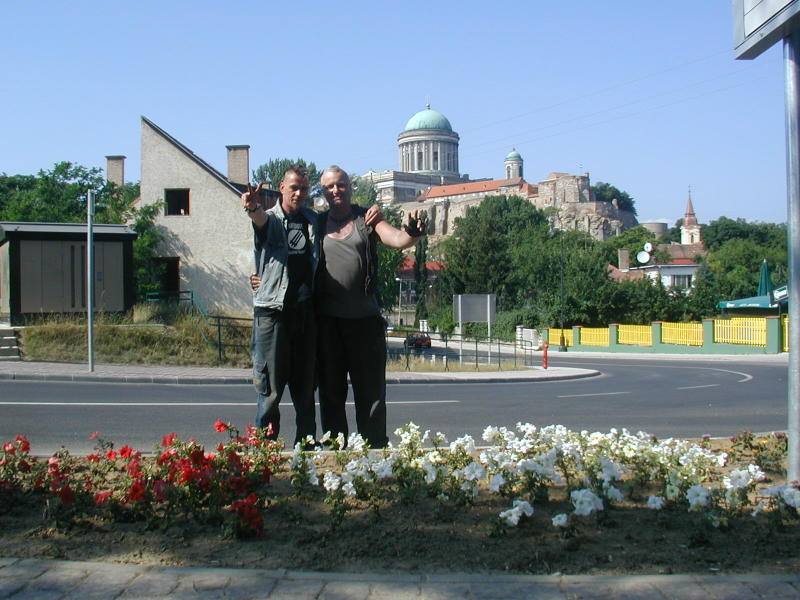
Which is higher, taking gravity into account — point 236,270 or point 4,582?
point 236,270

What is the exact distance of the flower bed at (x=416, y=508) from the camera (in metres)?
3.36

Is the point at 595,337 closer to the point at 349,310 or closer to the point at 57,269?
the point at 57,269

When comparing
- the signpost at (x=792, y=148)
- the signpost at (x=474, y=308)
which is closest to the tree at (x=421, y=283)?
the signpost at (x=474, y=308)

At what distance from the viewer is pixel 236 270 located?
29.9 meters

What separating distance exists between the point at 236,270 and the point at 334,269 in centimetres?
2552

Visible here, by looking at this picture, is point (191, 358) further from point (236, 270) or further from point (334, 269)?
point (334, 269)

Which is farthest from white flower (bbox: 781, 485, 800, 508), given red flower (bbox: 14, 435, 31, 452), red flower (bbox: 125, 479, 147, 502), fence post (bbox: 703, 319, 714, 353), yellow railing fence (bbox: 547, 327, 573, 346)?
yellow railing fence (bbox: 547, 327, 573, 346)

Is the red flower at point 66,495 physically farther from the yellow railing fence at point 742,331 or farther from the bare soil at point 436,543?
the yellow railing fence at point 742,331

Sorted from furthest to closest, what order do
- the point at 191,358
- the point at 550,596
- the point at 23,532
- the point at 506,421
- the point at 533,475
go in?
the point at 191,358 < the point at 506,421 < the point at 533,475 < the point at 23,532 < the point at 550,596

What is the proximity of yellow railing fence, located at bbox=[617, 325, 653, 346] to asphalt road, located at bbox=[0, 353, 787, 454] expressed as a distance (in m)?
31.7

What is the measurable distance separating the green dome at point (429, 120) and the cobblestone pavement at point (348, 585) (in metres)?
173

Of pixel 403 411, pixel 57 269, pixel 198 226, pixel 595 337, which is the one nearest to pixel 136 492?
pixel 403 411

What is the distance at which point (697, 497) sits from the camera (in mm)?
3668

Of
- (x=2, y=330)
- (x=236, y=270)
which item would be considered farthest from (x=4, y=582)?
(x=236, y=270)
